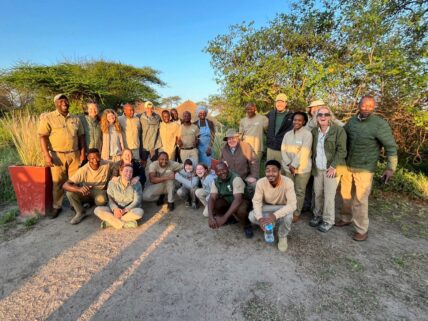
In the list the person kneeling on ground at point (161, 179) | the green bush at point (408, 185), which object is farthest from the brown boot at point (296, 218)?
the green bush at point (408, 185)

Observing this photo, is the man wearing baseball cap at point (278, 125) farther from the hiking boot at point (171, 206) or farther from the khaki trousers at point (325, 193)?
the hiking boot at point (171, 206)

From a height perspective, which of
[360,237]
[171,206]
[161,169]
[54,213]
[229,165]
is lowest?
[360,237]

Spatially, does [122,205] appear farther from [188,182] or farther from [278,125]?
[278,125]

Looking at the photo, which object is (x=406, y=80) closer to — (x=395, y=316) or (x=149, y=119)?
(x=395, y=316)

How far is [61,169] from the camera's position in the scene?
4230 mm

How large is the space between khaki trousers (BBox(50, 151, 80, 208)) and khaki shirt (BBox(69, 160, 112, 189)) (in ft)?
1.18

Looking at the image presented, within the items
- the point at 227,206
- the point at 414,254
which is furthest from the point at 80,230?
the point at 414,254

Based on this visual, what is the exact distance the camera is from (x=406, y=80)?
4.46m

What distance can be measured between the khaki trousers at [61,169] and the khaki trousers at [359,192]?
4670mm

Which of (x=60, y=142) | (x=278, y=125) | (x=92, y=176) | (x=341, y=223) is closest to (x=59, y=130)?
(x=60, y=142)

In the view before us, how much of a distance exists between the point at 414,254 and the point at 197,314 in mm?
3013

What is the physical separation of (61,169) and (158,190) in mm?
1769

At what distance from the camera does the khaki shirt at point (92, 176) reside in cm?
406

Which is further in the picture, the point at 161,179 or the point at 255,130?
the point at 255,130
